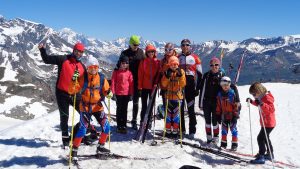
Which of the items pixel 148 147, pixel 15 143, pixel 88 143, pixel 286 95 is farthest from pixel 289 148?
pixel 286 95

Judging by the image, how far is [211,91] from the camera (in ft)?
43.7

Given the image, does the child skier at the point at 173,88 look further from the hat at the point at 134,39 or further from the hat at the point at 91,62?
the hat at the point at 91,62

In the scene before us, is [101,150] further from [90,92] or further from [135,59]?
[135,59]

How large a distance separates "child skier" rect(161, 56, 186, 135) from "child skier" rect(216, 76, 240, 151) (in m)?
1.58

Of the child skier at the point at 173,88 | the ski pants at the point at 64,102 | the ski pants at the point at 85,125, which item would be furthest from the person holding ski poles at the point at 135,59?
the ski pants at the point at 85,125

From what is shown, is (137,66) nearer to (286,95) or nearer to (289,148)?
(289,148)

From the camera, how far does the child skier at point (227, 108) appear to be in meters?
12.7

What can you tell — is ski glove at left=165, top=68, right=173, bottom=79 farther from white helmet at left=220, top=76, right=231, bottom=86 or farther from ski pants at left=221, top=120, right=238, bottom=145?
ski pants at left=221, top=120, right=238, bottom=145

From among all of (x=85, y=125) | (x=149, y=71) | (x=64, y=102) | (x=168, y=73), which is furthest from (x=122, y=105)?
(x=85, y=125)

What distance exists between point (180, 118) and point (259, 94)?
2997mm

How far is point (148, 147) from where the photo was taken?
12016 millimetres

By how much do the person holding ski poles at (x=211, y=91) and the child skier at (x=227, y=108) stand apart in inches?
12.9

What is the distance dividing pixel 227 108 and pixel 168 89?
2.41 m

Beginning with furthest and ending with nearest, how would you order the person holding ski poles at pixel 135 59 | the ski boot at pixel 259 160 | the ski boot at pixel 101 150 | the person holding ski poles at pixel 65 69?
the person holding ski poles at pixel 135 59
the ski boot at pixel 259 160
the person holding ski poles at pixel 65 69
the ski boot at pixel 101 150
